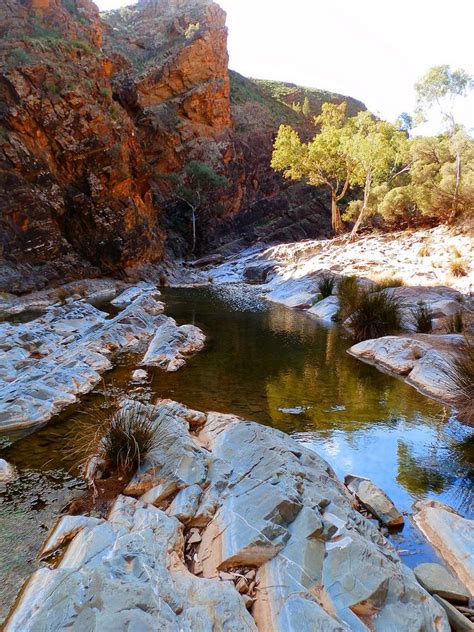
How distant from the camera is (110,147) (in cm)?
2400

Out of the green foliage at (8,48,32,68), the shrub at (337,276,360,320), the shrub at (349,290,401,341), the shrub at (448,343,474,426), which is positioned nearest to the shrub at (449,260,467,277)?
the shrub at (337,276,360,320)

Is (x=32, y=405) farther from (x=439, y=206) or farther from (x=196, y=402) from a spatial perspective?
(x=439, y=206)

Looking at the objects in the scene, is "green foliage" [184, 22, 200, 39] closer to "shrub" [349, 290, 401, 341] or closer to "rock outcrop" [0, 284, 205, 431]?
"rock outcrop" [0, 284, 205, 431]

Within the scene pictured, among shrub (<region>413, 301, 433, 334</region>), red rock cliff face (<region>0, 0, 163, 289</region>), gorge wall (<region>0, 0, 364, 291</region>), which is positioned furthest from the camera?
gorge wall (<region>0, 0, 364, 291</region>)

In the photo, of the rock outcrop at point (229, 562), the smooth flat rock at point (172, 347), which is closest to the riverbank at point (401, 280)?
the smooth flat rock at point (172, 347)

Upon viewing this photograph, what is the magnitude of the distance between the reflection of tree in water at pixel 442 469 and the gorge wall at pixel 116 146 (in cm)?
1697

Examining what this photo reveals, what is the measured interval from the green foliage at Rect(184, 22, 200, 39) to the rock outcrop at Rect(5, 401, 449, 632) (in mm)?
48588

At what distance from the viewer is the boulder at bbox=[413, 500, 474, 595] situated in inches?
136

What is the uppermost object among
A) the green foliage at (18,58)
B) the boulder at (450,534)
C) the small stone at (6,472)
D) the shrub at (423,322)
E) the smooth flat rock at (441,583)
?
the green foliage at (18,58)

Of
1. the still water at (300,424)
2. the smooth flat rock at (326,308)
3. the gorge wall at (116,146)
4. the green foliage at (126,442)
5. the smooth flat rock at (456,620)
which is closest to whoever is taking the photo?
the smooth flat rock at (456,620)

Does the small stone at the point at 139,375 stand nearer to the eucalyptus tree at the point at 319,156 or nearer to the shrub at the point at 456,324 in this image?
the shrub at the point at 456,324

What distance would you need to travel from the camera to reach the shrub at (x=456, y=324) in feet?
34.7

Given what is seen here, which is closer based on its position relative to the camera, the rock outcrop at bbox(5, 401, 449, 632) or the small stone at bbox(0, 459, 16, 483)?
the rock outcrop at bbox(5, 401, 449, 632)

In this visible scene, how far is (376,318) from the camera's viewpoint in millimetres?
11734
